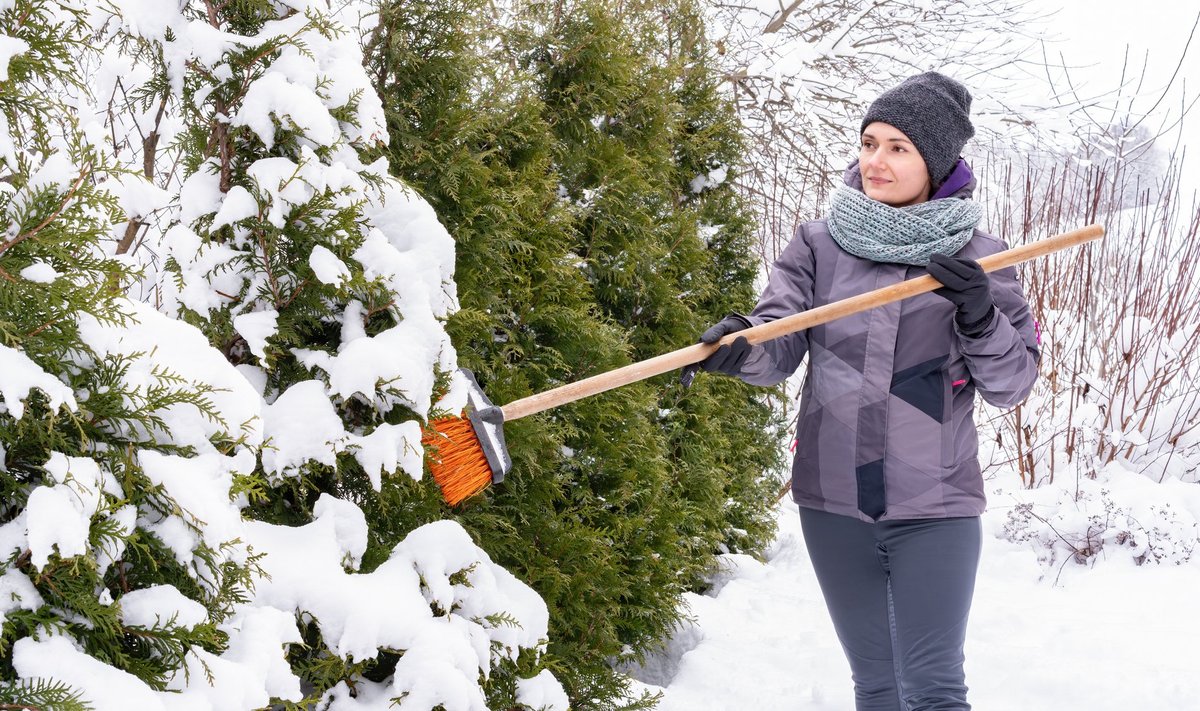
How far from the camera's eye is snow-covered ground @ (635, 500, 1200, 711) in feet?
12.4

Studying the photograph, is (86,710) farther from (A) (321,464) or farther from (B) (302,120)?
(B) (302,120)

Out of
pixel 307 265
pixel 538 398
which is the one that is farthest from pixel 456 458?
pixel 307 265

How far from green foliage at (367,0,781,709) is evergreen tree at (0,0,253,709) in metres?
0.92

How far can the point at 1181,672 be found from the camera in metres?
3.88

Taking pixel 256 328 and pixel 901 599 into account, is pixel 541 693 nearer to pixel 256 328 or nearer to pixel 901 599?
pixel 901 599

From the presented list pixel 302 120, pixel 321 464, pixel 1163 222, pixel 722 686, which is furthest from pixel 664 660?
pixel 1163 222

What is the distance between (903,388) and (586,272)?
1.70 meters

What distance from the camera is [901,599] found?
2.46m

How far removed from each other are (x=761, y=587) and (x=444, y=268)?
11.9ft

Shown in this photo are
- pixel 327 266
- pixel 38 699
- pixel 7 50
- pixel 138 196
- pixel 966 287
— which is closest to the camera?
pixel 38 699

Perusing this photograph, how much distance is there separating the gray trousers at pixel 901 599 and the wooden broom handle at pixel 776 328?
22.2 inches

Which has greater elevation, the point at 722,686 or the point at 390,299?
the point at 390,299

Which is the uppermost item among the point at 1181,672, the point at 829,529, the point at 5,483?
the point at 5,483

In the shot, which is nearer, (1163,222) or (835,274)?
(835,274)
